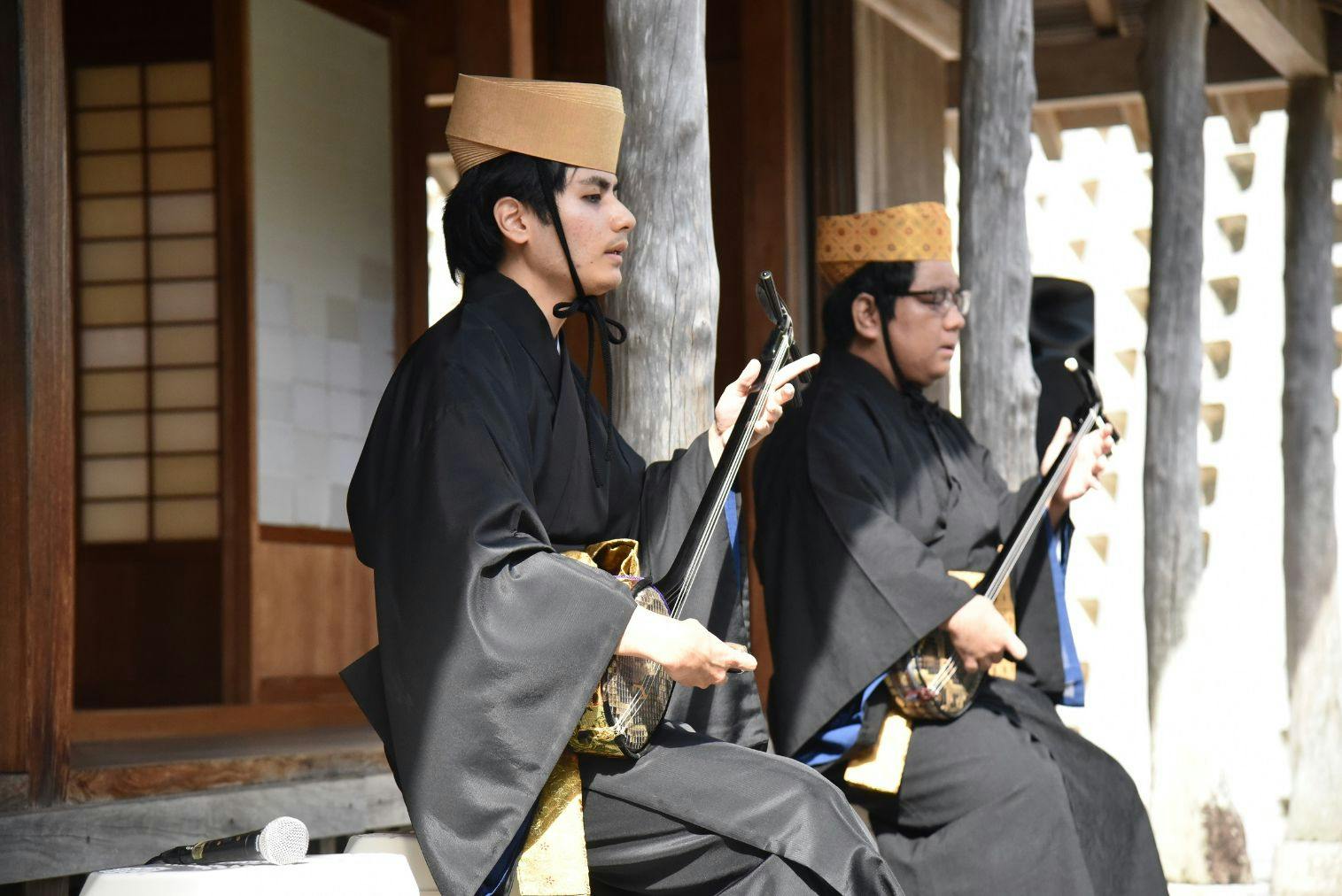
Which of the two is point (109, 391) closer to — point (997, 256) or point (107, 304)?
point (107, 304)

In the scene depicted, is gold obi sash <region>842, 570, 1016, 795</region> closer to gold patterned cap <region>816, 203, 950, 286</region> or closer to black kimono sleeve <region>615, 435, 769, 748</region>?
black kimono sleeve <region>615, 435, 769, 748</region>

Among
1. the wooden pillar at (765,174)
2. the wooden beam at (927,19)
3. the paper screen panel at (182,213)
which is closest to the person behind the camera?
the wooden pillar at (765,174)

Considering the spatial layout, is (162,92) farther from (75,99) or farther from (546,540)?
(546,540)

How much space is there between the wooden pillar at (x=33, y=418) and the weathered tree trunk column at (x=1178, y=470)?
Result: 4.43m

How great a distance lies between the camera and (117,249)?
7371 mm

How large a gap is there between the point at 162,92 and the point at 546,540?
5051 millimetres

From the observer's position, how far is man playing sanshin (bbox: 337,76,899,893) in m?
2.71

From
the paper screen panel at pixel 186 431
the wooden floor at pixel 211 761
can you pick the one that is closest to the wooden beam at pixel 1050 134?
the paper screen panel at pixel 186 431

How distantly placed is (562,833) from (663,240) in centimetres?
137

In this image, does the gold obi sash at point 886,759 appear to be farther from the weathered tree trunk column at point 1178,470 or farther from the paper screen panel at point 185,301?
the paper screen panel at point 185,301

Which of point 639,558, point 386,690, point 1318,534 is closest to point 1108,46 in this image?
point 1318,534

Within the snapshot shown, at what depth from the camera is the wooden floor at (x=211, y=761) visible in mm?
3814

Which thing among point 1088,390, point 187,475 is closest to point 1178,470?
point 1088,390

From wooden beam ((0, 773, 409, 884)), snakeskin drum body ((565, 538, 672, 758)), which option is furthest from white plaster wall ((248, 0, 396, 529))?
snakeskin drum body ((565, 538, 672, 758))
